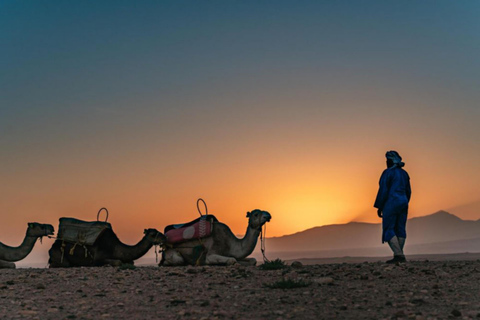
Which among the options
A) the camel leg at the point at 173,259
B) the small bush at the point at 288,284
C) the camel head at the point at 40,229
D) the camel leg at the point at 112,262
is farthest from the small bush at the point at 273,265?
the camel head at the point at 40,229

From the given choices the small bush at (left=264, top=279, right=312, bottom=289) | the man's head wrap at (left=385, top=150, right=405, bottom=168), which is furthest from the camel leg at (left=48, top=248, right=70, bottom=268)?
the man's head wrap at (left=385, top=150, right=405, bottom=168)

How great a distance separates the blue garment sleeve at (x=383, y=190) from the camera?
687 inches

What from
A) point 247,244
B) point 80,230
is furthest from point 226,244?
point 80,230

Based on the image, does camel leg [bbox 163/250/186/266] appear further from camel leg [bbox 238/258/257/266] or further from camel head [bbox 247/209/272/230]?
camel head [bbox 247/209/272/230]

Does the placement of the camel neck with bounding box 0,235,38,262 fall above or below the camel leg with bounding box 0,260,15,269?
above

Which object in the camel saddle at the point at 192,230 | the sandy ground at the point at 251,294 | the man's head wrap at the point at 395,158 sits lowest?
the sandy ground at the point at 251,294

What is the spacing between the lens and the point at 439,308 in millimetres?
9969

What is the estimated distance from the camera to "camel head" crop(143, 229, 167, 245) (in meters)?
19.3

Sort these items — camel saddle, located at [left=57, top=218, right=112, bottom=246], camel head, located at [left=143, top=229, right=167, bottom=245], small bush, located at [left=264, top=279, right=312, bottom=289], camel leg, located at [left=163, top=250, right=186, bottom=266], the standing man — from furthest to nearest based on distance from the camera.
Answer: camel saddle, located at [left=57, top=218, right=112, bottom=246] < camel head, located at [left=143, top=229, right=167, bottom=245] < camel leg, located at [left=163, top=250, right=186, bottom=266] < the standing man < small bush, located at [left=264, top=279, right=312, bottom=289]

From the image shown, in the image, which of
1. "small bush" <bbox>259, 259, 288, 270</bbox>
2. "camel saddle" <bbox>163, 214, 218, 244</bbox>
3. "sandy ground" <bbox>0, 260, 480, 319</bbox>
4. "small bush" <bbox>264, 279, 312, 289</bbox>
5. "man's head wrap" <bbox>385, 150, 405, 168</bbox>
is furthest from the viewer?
"camel saddle" <bbox>163, 214, 218, 244</bbox>

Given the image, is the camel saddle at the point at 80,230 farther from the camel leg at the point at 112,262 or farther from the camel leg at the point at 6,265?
the camel leg at the point at 6,265

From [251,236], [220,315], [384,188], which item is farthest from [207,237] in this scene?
[220,315]

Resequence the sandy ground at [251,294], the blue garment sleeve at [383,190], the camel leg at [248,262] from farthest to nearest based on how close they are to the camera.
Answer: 1. the camel leg at [248,262]
2. the blue garment sleeve at [383,190]
3. the sandy ground at [251,294]

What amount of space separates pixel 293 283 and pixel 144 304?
3.02 metres
